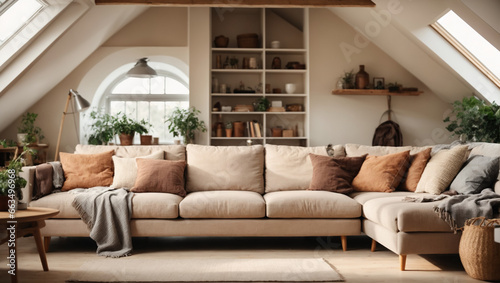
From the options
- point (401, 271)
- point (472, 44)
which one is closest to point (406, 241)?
point (401, 271)

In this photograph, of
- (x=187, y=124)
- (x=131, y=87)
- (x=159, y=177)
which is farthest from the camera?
(x=131, y=87)

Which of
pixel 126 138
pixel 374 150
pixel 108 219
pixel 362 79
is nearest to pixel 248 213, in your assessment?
pixel 108 219

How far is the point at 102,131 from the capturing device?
23.4 ft

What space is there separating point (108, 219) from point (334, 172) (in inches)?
79.2

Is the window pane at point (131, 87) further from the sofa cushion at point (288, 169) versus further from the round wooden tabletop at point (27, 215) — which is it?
the round wooden tabletop at point (27, 215)

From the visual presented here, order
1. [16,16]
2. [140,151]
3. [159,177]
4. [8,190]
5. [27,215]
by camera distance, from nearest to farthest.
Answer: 1. [27,215]
2. [8,190]
3. [159,177]
4. [140,151]
5. [16,16]

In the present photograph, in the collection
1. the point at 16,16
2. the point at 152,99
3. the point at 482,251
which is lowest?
the point at 482,251

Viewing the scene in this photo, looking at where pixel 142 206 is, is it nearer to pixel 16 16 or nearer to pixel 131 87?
pixel 16 16

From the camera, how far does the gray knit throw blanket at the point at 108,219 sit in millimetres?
4004

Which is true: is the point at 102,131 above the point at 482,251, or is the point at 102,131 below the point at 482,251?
above

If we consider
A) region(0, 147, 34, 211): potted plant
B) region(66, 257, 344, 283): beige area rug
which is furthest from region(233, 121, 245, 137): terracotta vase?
region(0, 147, 34, 211): potted plant

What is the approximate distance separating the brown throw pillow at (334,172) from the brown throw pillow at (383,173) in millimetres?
90

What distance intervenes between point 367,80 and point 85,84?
4.13m

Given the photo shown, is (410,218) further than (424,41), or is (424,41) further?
(424,41)
